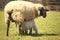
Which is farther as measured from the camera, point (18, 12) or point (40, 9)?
point (40, 9)

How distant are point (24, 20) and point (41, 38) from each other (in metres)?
1.15

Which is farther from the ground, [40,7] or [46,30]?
[40,7]

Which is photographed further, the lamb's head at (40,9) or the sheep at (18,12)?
the lamb's head at (40,9)

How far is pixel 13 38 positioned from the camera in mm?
11148

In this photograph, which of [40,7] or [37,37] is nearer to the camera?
[37,37]

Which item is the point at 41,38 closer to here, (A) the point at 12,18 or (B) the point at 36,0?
(A) the point at 12,18

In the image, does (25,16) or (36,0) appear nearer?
(25,16)

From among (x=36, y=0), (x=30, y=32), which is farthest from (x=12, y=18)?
(x=36, y=0)

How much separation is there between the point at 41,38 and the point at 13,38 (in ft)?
3.50

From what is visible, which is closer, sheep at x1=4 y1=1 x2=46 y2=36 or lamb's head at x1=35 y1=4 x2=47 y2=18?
sheep at x1=4 y1=1 x2=46 y2=36

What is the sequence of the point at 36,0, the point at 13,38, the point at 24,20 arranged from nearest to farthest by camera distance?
the point at 13,38, the point at 24,20, the point at 36,0

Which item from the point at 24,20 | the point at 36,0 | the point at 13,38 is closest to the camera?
the point at 13,38

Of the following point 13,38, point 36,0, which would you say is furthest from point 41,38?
point 36,0

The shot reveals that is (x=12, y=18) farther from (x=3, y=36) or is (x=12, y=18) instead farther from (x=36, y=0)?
(x=36, y=0)
